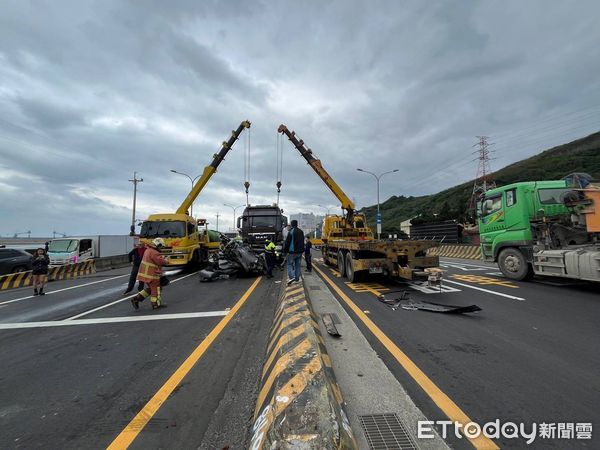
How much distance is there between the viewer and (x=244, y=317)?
5.93 metres

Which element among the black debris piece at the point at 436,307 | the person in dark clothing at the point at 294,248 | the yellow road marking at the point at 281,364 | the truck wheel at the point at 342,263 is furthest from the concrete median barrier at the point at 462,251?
the yellow road marking at the point at 281,364

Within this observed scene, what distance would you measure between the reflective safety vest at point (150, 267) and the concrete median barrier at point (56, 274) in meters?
9.41

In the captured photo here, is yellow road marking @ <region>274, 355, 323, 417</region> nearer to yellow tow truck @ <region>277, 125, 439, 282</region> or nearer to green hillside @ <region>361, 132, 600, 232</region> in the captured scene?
yellow tow truck @ <region>277, 125, 439, 282</region>

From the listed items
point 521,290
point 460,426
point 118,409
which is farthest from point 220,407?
point 521,290

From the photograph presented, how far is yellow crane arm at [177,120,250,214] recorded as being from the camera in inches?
744

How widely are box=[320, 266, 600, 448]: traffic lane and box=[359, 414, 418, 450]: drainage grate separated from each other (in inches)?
14.0

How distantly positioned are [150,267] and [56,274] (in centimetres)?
1170

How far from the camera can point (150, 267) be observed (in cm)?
688

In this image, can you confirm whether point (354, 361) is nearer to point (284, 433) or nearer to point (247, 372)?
point (247, 372)

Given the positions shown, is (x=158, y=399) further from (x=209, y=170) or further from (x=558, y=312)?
(x=209, y=170)

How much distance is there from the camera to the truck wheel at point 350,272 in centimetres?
946

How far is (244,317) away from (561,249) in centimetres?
823

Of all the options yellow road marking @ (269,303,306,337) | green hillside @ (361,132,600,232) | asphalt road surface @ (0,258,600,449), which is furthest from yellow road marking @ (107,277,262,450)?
green hillside @ (361,132,600,232)

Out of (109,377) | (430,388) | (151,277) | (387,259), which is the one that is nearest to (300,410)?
(430,388)
